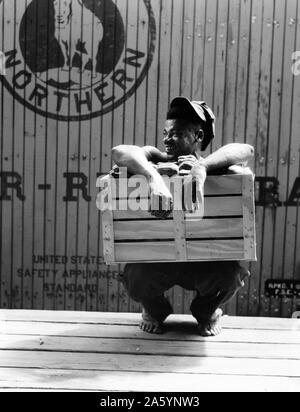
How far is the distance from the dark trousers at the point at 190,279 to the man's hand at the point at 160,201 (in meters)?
0.52

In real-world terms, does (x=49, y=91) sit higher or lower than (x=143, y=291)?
higher

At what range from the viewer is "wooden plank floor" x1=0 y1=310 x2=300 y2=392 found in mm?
2453

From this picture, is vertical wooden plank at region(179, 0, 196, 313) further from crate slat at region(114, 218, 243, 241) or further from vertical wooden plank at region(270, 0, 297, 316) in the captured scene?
crate slat at region(114, 218, 243, 241)

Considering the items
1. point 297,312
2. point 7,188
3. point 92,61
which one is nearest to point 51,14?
point 92,61

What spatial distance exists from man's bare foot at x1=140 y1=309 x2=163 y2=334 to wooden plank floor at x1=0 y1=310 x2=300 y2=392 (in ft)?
0.16

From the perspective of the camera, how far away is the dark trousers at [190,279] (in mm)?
2998

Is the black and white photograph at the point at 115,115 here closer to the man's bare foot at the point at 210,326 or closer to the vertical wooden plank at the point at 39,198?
the vertical wooden plank at the point at 39,198

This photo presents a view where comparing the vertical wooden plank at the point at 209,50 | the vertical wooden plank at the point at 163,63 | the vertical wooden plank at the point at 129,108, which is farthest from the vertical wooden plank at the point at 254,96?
the vertical wooden plank at the point at 129,108

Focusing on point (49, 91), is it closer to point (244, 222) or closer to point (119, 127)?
point (119, 127)

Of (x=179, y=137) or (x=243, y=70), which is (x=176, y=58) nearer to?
(x=243, y=70)

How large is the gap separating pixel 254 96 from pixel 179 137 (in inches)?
85.6

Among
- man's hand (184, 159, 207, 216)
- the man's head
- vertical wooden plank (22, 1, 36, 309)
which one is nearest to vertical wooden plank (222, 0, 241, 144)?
vertical wooden plank (22, 1, 36, 309)

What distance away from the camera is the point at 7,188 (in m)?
5.00

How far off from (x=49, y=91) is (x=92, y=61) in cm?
49
